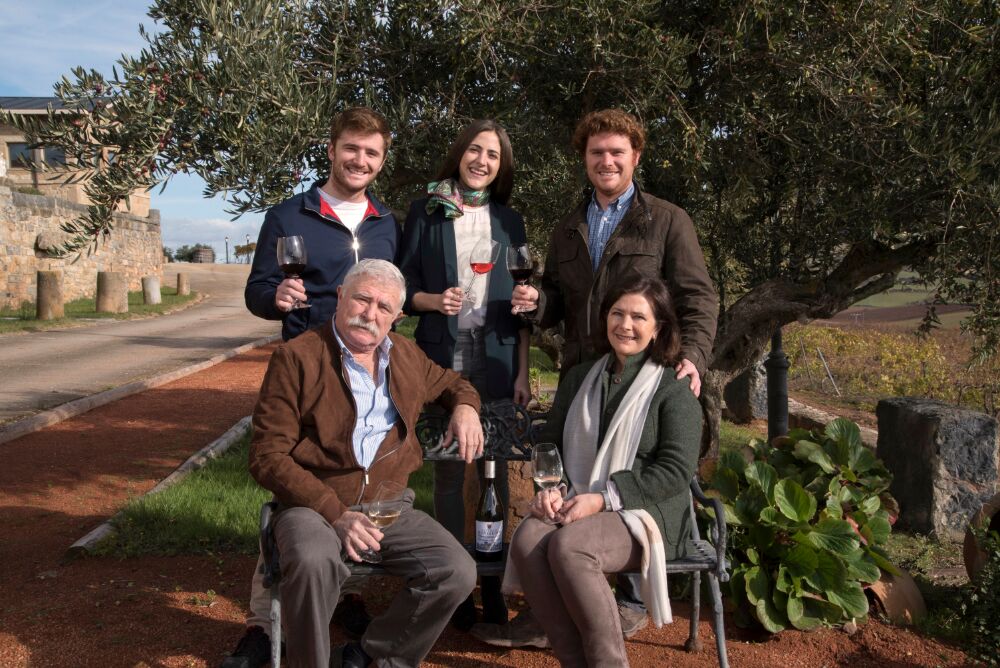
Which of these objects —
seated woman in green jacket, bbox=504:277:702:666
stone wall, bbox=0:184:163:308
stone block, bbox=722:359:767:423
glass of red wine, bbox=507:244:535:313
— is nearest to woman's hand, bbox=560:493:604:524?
seated woman in green jacket, bbox=504:277:702:666

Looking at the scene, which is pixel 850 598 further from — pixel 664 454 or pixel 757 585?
pixel 664 454

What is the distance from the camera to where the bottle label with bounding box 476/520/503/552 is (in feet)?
11.8

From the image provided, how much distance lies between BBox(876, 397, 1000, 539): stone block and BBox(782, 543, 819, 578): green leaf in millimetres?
2103

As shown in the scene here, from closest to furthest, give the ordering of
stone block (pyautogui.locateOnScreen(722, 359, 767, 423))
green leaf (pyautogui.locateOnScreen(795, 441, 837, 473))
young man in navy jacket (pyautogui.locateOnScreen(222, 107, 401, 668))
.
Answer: young man in navy jacket (pyautogui.locateOnScreen(222, 107, 401, 668)), green leaf (pyautogui.locateOnScreen(795, 441, 837, 473)), stone block (pyautogui.locateOnScreen(722, 359, 767, 423))

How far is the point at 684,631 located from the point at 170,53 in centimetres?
385

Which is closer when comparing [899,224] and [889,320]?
[899,224]

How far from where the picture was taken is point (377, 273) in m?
3.42

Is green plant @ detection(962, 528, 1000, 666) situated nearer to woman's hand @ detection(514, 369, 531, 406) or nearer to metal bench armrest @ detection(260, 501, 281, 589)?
woman's hand @ detection(514, 369, 531, 406)

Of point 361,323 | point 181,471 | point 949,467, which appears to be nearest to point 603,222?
point 361,323

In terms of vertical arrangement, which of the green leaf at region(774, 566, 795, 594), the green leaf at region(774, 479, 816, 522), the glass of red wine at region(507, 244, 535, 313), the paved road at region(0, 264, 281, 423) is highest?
the glass of red wine at region(507, 244, 535, 313)

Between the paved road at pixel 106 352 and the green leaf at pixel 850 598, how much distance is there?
8.60m

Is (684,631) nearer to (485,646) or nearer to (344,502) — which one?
(485,646)

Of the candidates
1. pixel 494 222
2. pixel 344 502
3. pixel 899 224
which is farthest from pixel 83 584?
pixel 899 224

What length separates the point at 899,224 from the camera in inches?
183
